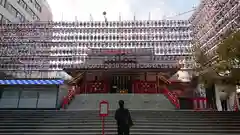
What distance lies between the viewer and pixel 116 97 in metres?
19.8

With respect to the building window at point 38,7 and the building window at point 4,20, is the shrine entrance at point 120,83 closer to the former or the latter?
the building window at point 4,20

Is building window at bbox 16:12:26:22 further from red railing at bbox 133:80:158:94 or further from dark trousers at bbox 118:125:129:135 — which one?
dark trousers at bbox 118:125:129:135

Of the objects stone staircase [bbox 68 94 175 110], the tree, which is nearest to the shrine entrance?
stone staircase [bbox 68 94 175 110]

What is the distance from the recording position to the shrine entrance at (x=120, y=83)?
85.5 ft

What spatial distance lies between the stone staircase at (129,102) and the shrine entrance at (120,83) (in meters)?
6.09

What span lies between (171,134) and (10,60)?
24.3m

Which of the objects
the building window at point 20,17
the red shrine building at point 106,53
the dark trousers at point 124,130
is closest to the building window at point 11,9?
the building window at point 20,17

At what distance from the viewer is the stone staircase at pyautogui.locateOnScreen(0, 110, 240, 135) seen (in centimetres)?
1102

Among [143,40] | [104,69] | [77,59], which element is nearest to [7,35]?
[77,59]

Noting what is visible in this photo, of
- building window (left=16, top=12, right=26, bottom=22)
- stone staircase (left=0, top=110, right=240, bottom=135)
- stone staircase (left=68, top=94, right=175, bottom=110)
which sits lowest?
stone staircase (left=0, top=110, right=240, bottom=135)

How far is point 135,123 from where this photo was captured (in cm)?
1212

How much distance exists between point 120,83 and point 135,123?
14.2 m

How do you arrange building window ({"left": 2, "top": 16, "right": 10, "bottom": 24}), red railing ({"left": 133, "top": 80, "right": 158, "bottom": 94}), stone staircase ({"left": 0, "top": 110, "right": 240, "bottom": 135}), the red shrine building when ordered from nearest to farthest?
stone staircase ({"left": 0, "top": 110, "right": 240, "bottom": 135}), red railing ({"left": 133, "top": 80, "right": 158, "bottom": 94}), the red shrine building, building window ({"left": 2, "top": 16, "right": 10, "bottom": 24})

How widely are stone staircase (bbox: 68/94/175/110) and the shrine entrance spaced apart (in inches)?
240
